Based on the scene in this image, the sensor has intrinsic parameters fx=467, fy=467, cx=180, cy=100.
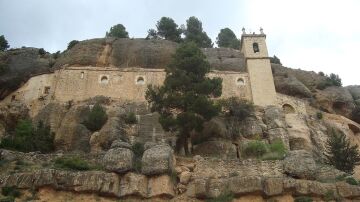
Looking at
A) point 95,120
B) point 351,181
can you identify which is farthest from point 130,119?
point 351,181

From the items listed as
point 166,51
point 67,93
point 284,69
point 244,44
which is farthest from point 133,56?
point 284,69

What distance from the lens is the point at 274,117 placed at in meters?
34.3

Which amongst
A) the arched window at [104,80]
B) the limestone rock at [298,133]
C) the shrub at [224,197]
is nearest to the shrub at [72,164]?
the shrub at [224,197]

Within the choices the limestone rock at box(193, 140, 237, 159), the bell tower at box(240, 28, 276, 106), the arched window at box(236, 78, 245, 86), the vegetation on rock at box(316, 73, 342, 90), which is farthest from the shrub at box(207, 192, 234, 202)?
the vegetation on rock at box(316, 73, 342, 90)

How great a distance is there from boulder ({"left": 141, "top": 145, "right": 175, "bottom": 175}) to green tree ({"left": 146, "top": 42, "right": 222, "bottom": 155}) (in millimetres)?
4924

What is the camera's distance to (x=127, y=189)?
20812 millimetres

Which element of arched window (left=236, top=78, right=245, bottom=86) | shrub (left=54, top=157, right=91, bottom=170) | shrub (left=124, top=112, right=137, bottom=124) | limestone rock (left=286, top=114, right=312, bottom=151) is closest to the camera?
shrub (left=54, top=157, right=91, bottom=170)

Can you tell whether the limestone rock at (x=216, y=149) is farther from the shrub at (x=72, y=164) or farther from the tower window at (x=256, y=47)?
the tower window at (x=256, y=47)

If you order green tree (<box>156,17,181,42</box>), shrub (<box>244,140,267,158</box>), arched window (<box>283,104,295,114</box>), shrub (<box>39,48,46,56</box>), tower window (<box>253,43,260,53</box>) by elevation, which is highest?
green tree (<box>156,17,181,42</box>)

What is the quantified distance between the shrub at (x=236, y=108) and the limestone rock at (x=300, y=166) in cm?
1025

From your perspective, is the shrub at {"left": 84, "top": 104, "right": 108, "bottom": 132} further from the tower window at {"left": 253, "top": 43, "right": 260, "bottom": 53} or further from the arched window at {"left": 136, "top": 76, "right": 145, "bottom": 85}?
the tower window at {"left": 253, "top": 43, "right": 260, "bottom": 53}

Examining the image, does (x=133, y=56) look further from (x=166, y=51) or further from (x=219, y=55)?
(x=219, y=55)

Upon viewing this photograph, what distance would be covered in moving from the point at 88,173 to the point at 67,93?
16.2m

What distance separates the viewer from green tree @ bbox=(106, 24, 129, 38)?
54322mm
